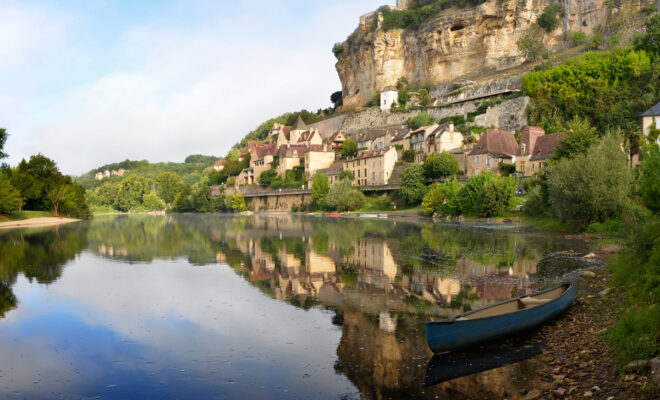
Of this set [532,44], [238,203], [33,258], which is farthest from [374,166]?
[33,258]

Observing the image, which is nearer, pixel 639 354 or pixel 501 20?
pixel 639 354

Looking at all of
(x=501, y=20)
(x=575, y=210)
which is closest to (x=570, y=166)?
(x=575, y=210)

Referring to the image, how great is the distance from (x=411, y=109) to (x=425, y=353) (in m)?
76.2

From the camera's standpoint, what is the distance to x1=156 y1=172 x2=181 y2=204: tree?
4386 inches

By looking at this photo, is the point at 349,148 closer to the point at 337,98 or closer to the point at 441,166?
the point at 441,166

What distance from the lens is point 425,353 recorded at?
9.98 m

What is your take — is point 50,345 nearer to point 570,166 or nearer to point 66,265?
point 66,265

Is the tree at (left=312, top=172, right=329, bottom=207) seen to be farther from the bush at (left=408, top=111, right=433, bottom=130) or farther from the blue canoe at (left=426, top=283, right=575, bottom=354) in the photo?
the blue canoe at (left=426, top=283, right=575, bottom=354)

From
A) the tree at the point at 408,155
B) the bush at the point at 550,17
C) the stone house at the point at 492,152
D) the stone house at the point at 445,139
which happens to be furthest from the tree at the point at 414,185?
the bush at the point at 550,17

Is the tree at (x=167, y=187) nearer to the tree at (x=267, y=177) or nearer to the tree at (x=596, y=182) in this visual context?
the tree at (x=267, y=177)

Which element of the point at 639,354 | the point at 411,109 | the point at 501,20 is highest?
the point at 501,20

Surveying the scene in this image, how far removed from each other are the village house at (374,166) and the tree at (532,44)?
26.9 meters

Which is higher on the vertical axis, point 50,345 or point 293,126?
point 293,126

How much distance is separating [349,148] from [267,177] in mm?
17963
